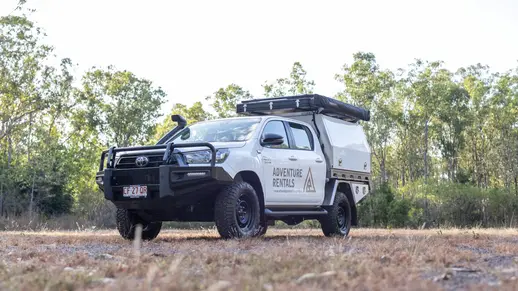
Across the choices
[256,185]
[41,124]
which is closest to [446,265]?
[256,185]

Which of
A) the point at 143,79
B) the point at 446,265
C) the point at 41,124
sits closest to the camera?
the point at 446,265

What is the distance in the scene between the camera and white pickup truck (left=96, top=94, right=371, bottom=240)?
915 cm

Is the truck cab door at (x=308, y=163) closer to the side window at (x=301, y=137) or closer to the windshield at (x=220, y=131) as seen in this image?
the side window at (x=301, y=137)

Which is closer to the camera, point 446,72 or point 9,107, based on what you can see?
point 9,107

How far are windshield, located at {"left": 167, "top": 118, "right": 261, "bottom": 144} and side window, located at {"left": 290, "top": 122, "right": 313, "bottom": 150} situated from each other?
92cm

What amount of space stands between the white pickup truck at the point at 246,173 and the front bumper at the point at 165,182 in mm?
13

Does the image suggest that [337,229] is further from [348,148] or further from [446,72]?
[446,72]

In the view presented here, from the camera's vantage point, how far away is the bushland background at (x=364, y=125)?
38.0 m

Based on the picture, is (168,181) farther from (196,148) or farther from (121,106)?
(121,106)

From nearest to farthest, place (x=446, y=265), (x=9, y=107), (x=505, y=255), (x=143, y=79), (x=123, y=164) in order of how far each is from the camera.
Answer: (x=446, y=265), (x=505, y=255), (x=123, y=164), (x=9, y=107), (x=143, y=79)

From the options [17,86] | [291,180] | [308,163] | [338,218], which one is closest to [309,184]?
[308,163]

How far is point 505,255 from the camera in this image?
6508 millimetres

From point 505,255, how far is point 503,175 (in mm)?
47518

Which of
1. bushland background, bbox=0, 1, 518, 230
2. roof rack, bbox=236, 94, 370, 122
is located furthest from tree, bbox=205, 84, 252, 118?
roof rack, bbox=236, 94, 370, 122
